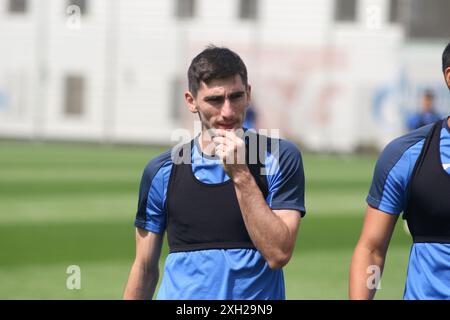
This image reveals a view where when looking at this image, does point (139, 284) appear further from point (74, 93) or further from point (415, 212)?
point (74, 93)

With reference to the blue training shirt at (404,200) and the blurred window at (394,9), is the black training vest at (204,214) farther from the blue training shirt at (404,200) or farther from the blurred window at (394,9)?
the blurred window at (394,9)

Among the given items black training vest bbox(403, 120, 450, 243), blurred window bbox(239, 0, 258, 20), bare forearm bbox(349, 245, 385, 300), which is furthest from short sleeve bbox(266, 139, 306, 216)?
blurred window bbox(239, 0, 258, 20)

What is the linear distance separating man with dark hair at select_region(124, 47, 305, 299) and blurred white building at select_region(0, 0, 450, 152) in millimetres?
31325

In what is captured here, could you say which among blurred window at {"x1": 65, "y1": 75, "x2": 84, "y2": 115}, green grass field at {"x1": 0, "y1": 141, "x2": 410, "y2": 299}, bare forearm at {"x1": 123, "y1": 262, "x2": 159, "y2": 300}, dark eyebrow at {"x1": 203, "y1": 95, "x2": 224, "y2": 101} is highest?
dark eyebrow at {"x1": 203, "y1": 95, "x2": 224, "y2": 101}

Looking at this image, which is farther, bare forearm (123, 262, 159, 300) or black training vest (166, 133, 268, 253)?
bare forearm (123, 262, 159, 300)

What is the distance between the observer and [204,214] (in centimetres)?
426

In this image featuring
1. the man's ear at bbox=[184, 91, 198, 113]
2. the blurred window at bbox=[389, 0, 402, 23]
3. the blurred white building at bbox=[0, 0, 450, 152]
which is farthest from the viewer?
the blurred window at bbox=[389, 0, 402, 23]

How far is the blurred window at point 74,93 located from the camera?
132ft

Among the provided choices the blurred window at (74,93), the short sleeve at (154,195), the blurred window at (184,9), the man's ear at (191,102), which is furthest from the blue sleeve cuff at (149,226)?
the blurred window at (74,93)

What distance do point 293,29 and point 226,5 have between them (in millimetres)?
3348

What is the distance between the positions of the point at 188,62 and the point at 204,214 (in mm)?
34182

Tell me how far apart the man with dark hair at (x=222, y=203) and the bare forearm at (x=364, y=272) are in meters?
0.31

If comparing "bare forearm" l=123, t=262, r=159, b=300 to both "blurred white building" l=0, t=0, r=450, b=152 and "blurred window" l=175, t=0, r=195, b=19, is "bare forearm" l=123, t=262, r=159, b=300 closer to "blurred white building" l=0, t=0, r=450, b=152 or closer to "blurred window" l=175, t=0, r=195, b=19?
"blurred white building" l=0, t=0, r=450, b=152

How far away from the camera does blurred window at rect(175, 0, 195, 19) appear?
39531 mm
